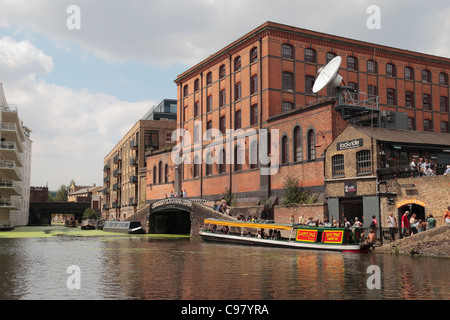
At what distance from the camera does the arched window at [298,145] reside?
115 feet

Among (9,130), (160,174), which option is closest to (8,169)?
(9,130)

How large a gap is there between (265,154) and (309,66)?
28.9 feet

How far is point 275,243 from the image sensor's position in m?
29.2

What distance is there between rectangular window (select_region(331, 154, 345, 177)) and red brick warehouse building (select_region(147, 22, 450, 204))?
3.51ft

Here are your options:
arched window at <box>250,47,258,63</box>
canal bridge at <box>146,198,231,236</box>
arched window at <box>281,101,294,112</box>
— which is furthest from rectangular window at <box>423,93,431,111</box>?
canal bridge at <box>146,198,231,236</box>

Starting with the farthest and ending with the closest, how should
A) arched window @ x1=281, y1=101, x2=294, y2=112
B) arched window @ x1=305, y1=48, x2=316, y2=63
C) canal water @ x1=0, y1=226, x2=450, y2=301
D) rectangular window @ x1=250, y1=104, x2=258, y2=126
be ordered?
arched window @ x1=305, y1=48, x2=316, y2=63 < rectangular window @ x1=250, y1=104, x2=258, y2=126 < arched window @ x1=281, y1=101, x2=294, y2=112 < canal water @ x1=0, y1=226, x2=450, y2=301

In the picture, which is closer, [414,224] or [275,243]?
[414,224]

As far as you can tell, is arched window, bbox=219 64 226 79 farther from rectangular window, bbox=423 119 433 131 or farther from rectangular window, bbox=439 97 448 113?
rectangular window, bbox=439 97 448 113

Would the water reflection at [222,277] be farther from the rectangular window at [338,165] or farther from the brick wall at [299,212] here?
the rectangular window at [338,165]

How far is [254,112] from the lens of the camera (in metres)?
40.9

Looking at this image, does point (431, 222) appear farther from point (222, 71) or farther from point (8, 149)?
point (8, 149)

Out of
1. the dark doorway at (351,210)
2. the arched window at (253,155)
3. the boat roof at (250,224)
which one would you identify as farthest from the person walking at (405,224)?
the arched window at (253,155)

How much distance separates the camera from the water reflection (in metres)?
12.5

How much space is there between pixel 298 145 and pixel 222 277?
21.0 m
